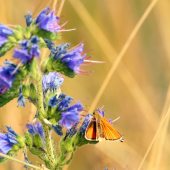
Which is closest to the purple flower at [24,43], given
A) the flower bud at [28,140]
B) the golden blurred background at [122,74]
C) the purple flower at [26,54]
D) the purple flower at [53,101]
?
the purple flower at [26,54]

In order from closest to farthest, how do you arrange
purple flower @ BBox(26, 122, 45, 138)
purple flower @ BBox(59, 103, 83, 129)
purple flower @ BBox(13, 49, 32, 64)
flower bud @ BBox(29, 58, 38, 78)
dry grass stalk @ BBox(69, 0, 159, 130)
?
1. purple flower @ BBox(13, 49, 32, 64)
2. flower bud @ BBox(29, 58, 38, 78)
3. purple flower @ BBox(59, 103, 83, 129)
4. purple flower @ BBox(26, 122, 45, 138)
5. dry grass stalk @ BBox(69, 0, 159, 130)

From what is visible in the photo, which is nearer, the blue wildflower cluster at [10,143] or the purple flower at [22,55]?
the purple flower at [22,55]

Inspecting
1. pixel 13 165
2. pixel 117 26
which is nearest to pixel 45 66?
pixel 13 165

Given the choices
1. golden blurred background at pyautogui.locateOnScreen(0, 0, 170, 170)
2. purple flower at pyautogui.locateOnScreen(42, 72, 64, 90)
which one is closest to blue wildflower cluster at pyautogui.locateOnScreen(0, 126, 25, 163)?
purple flower at pyautogui.locateOnScreen(42, 72, 64, 90)

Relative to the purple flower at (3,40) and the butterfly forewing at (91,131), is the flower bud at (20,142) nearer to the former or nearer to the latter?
the butterfly forewing at (91,131)

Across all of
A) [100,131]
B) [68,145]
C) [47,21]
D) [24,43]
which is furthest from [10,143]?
[47,21]

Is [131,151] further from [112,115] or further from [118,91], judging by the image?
[118,91]

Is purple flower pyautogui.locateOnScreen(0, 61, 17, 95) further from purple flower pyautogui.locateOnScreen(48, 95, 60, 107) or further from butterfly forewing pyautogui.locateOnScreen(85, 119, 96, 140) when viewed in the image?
butterfly forewing pyautogui.locateOnScreen(85, 119, 96, 140)
